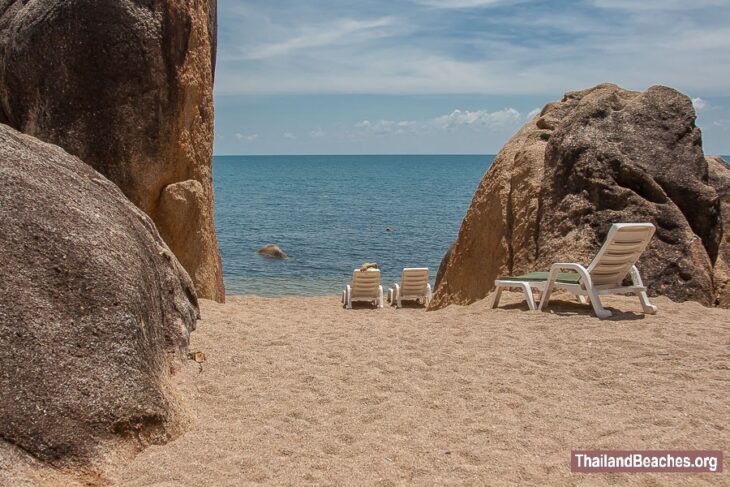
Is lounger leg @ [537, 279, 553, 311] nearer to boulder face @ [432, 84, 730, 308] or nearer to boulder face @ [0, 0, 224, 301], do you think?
boulder face @ [432, 84, 730, 308]

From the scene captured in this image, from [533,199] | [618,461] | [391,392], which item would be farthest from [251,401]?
[533,199]

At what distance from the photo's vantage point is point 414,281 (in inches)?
586

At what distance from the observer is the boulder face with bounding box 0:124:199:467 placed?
161 inches

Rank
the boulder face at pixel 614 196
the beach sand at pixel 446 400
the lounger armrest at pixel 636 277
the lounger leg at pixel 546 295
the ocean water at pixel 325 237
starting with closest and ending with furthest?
the beach sand at pixel 446 400 < the lounger armrest at pixel 636 277 < the lounger leg at pixel 546 295 < the boulder face at pixel 614 196 < the ocean water at pixel 325 237

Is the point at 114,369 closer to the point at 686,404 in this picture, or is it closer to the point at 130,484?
the point at 130,484

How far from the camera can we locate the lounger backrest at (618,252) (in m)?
8.22

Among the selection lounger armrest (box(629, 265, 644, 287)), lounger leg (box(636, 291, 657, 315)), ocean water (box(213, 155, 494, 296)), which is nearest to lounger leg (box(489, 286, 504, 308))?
lounger armrest (box(629, 265, 644, 287))

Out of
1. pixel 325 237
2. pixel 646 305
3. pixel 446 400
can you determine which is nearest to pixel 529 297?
pixel 646 305

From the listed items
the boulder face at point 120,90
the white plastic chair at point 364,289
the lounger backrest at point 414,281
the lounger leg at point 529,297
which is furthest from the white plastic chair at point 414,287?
the lounger leg at point 529,297

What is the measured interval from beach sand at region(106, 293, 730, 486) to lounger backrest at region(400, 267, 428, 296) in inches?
245

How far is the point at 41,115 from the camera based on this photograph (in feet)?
31.3

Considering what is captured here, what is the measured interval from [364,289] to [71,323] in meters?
10.5

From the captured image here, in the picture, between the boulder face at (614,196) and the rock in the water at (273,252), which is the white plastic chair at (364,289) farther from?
the rock in the water at (273,252)

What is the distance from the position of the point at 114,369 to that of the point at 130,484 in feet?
2.25
